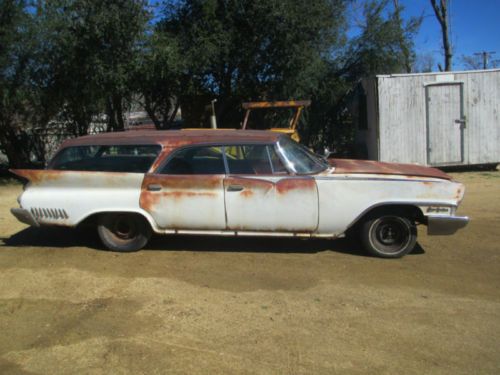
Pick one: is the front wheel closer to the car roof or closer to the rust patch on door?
the rust patch on door

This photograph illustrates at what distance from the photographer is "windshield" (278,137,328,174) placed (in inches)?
208

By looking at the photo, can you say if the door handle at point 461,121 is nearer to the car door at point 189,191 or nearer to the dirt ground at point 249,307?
the dirt ground at point 249,307

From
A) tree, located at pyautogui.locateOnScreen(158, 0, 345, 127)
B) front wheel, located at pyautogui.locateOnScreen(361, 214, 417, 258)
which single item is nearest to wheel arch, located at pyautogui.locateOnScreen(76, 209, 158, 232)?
front wheel, located at pyautogui.locateOnScreen(361, 214, 417, 258)

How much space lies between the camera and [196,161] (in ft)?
17.9

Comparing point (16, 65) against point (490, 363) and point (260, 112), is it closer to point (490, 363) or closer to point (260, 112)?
point (260, 112)

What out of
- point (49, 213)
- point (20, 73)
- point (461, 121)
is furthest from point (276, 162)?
point (20, 73)

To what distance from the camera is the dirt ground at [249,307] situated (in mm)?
3270

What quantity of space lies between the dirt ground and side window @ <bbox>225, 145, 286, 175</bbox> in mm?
1031

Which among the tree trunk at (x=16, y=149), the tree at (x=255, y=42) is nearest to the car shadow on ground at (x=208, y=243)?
the tree at (x=255, y=42)

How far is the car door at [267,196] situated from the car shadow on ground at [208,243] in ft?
1.77

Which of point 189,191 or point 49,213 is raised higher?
point 189,191

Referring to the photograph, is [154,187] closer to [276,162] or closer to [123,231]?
[123,231]

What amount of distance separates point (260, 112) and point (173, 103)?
2818mm

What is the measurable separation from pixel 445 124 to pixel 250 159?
7570 mm
